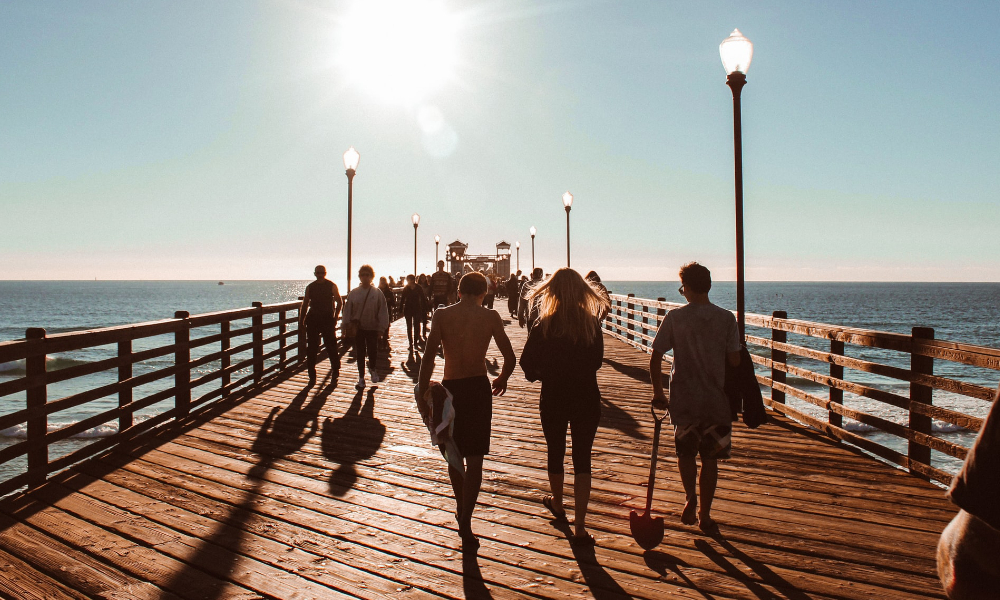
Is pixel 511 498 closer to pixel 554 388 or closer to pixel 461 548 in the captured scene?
pixel 461 548

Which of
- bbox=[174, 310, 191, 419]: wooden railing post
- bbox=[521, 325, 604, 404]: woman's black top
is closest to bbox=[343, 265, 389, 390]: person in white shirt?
bbox=[174, 310, 191, 419]: wooden railing post

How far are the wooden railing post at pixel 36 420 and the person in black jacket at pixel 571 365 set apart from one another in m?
4.01

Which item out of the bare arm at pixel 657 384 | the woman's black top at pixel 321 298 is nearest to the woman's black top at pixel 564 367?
the bare arm at pixel 657 384

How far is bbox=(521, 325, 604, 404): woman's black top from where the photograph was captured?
3.79 m

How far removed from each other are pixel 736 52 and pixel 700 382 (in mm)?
5007

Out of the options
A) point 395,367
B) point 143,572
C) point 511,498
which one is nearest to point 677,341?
point 511,498

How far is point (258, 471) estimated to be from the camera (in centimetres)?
523

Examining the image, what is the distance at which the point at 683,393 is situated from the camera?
404 cm

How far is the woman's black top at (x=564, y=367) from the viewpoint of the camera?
3.79 metres

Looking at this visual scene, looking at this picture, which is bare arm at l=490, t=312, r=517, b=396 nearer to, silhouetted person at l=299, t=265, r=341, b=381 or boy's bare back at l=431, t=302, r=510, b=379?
boy's bare back at l=431, t=302, r=510, b=379

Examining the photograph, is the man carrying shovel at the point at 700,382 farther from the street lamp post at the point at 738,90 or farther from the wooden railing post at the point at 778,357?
the wooden railing post at the point at 778,357

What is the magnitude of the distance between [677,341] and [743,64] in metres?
4.79

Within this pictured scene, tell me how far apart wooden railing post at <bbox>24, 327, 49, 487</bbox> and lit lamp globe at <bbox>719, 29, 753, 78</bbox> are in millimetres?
→ 7592

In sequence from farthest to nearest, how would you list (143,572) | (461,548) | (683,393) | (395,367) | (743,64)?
(395,367) → (743,64) → (683,393) → (461,548) → (143,572)
